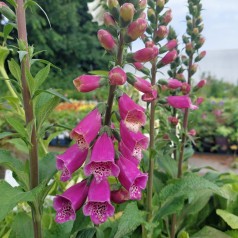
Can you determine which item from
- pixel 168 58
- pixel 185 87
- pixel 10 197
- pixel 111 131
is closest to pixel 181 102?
pixel 168 58

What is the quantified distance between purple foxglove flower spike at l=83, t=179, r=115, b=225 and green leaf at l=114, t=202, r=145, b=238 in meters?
0.09

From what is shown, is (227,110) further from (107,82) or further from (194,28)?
(107,82)

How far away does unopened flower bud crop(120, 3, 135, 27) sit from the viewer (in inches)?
31.1

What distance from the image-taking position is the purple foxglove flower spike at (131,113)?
84cm

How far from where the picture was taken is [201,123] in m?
6.92

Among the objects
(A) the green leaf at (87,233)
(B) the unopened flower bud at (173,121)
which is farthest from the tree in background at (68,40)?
(A) the green leaf at (87,233)

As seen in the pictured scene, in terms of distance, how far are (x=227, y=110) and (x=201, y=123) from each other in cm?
99

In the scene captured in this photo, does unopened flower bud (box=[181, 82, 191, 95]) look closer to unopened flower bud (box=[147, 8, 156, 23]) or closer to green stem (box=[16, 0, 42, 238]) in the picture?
unopened flower bud (box=[147, 8, 156, 23])

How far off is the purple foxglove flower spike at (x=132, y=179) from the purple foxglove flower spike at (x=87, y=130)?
96 millimetres

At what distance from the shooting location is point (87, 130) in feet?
2.76

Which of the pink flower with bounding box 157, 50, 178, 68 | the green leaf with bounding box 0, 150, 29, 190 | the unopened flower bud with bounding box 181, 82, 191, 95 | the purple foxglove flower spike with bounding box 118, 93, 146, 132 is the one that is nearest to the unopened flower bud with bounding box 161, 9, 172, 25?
the pink flower with bounding box 157, 50, 178, 68

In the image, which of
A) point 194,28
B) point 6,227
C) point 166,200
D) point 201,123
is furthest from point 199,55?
point 201,123

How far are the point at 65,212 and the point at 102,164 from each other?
0.15 m

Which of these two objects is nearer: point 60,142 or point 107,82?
point 107,82
